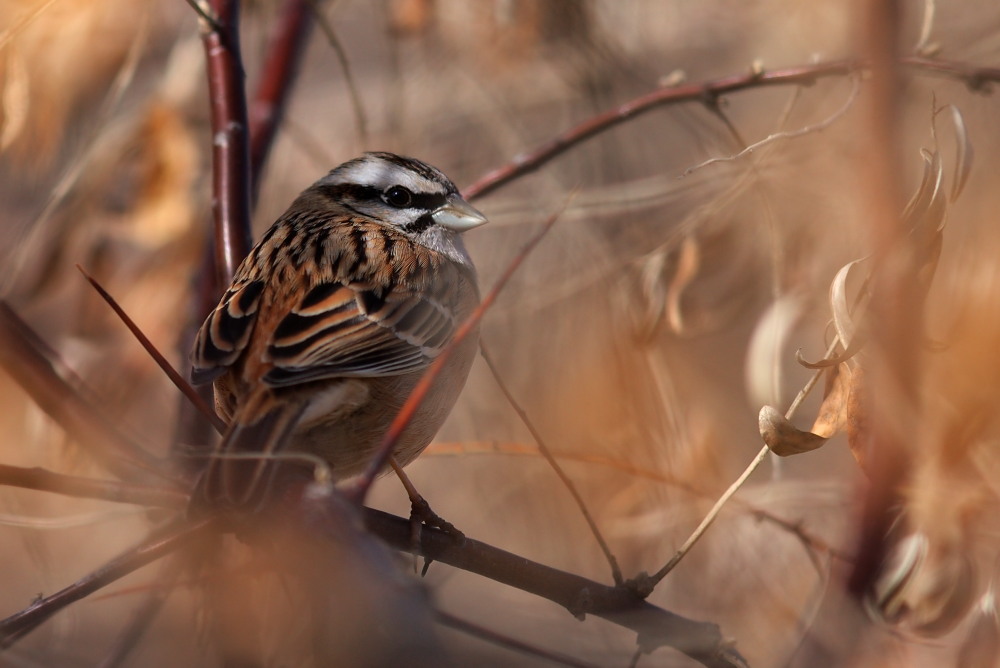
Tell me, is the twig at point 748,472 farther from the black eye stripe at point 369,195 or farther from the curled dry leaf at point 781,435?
the black eye stripe at point 369,195

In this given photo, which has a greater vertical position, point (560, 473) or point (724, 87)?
point (724, 87)

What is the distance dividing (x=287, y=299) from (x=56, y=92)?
6.22 ft

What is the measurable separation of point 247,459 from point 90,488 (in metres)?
0.29

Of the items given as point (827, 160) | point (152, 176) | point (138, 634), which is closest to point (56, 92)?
point (152, 176)

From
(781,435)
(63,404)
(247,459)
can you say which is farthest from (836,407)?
(63,404)

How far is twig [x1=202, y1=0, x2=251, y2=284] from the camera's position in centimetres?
287

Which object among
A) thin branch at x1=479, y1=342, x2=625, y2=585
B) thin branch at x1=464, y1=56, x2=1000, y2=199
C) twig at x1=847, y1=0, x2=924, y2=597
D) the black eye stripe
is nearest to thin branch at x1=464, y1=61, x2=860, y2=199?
thin branch at x1=464, y1=56, x2=1000, y2=199

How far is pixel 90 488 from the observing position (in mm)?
1898

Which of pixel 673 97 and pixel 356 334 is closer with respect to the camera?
pixel 356 334

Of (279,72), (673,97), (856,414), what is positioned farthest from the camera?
(279,72)

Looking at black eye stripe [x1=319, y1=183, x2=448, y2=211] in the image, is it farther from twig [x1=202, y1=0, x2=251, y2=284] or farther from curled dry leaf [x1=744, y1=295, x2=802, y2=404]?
A: curled dry leaf [x1=744, y1=295, x2=802, y2=404]

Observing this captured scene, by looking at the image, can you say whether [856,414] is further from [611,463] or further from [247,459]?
[247,459]

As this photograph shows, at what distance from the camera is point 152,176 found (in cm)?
381

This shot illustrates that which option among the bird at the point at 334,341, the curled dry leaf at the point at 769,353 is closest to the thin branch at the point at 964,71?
the curled dry leaf at the point at 769,353
